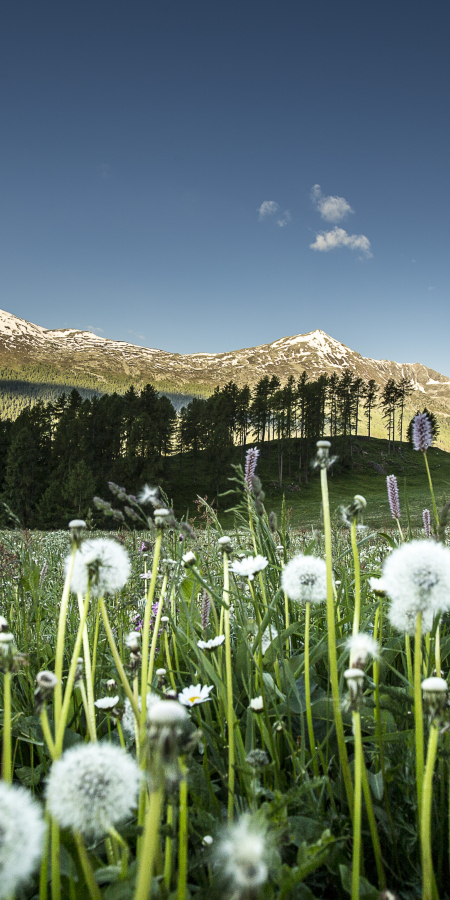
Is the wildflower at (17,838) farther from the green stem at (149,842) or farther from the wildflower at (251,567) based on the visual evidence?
the wildflower at (251,567)

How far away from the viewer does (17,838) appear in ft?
2.55

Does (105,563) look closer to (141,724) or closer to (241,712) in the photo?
(141,724)

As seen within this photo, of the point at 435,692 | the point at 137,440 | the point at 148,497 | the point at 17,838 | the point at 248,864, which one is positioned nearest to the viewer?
the point at 248,864

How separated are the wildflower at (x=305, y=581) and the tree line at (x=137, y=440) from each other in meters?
39.6

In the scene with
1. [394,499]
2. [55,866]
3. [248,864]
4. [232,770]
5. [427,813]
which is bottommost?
[232,770]

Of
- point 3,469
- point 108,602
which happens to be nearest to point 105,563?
point 108,602

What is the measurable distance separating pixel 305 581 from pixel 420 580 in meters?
0.64

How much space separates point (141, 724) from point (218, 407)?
78613mm

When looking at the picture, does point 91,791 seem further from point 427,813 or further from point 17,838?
point 427,813

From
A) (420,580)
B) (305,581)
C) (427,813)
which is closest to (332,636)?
(420,580)

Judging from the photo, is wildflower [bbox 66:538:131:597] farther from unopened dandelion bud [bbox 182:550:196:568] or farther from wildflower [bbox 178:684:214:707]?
wildflower [bbox 178:684:214:707]

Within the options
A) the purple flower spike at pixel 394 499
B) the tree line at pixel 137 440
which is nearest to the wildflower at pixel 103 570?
the purple flower spike at pixel 394 499

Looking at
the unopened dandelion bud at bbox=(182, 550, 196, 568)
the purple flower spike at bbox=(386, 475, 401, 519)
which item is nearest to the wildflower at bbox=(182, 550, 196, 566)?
the unopened dandelion bud at bbox=(182, 550, 196, 568)

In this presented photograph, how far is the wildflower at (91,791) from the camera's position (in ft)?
2.87
